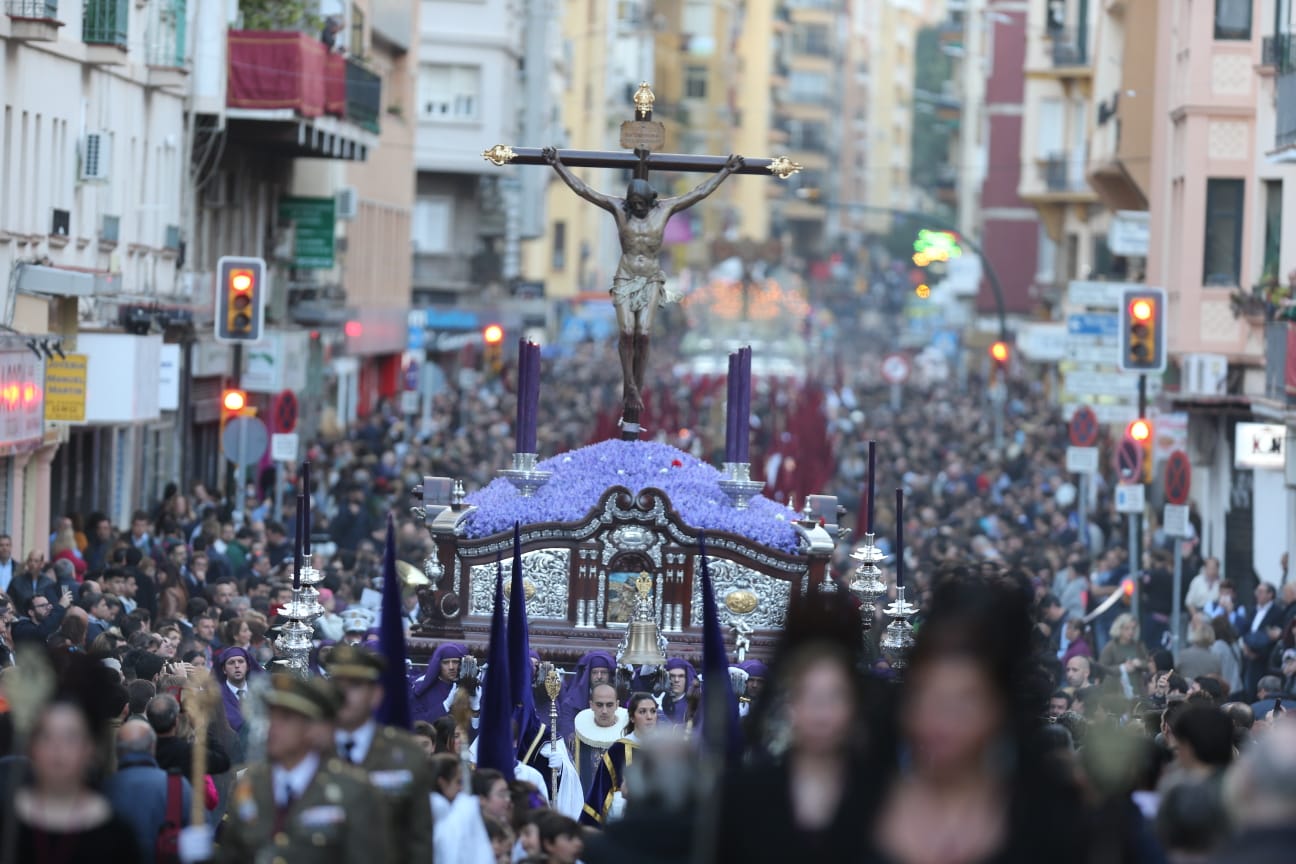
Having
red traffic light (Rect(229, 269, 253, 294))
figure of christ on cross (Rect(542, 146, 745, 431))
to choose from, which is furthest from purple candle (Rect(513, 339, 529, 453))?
red traffic light (Rect(229, 269, 253, 294))

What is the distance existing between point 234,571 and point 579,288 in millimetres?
74491

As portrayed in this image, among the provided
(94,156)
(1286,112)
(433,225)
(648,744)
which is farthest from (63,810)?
(433,225)

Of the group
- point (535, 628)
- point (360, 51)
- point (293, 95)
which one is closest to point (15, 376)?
point (535, 628)

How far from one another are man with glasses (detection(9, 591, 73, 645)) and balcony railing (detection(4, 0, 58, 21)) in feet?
29.6

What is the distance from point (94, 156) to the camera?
30.7 meters

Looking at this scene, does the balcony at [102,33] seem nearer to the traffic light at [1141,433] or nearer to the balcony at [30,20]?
the balcony at [30,20]

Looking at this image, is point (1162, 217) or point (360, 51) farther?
point (360, 51)

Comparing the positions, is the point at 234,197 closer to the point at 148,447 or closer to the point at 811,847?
the point at 148,447

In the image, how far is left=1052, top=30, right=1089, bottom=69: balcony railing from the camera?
195 feet

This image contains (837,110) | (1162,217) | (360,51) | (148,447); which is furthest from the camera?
(837,110)

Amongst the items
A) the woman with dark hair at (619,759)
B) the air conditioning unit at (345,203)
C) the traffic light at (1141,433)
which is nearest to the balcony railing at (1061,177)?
the air conditioning unit at (345,203)

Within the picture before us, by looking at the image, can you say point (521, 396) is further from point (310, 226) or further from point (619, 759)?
point (310, 226)

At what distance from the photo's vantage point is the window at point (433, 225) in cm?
6838

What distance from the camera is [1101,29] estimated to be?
51656mm
